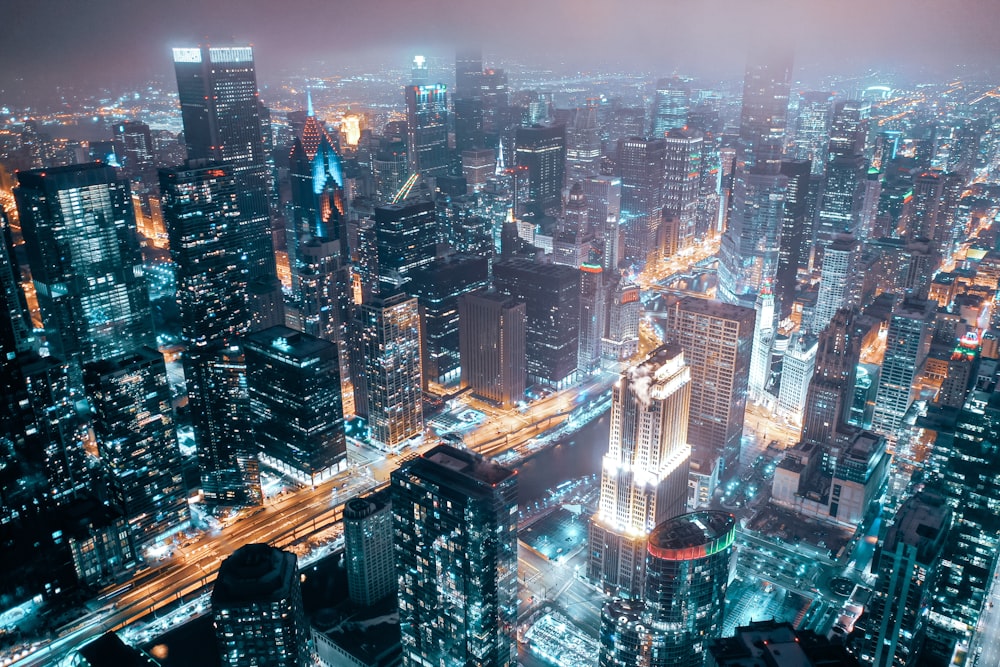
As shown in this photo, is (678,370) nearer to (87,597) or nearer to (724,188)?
(87,597)

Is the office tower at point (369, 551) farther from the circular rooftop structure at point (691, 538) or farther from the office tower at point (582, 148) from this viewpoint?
the office tower at point (582, 148)

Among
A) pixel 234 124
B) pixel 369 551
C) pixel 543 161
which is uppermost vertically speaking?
pixel 234 124

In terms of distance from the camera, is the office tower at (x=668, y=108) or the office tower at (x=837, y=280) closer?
the office tower at (x=837, y=280)

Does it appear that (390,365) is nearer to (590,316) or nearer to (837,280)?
(590,316)

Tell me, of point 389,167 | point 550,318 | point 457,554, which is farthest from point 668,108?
point 457,554

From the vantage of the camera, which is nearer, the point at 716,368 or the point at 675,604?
the point at 675,604

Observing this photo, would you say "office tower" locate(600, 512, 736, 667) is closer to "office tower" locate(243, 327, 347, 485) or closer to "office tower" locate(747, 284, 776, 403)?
"office tower" locate(243, 327, 347, 485)

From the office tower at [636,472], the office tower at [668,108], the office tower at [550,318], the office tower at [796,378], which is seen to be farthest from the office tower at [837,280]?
the office tower at [668,108]
